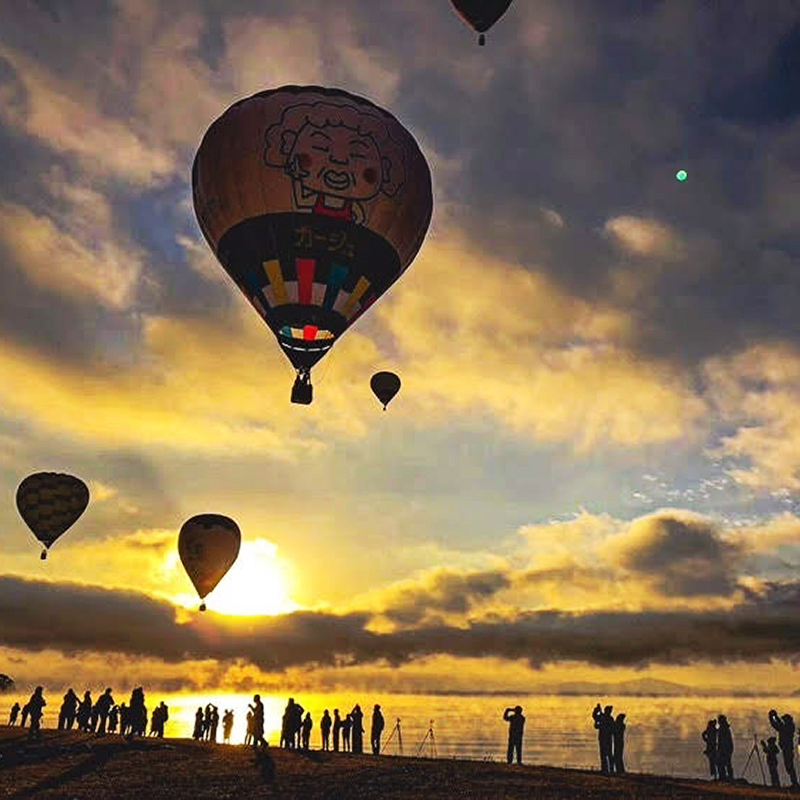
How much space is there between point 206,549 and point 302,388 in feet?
64.1

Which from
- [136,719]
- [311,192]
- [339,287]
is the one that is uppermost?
[311,192]

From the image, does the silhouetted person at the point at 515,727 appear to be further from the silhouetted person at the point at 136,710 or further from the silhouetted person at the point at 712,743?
the silhouetted person at the point at 136,710

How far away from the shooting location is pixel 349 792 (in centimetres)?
2448

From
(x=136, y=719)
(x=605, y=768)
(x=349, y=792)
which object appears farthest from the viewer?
(x=136, y=719)

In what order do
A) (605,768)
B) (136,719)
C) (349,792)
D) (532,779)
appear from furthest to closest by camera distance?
(136,719) < (605,768) < (532,779) < (349,792)

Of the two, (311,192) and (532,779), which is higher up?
(311,192)

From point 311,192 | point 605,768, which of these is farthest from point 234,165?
point 605,768

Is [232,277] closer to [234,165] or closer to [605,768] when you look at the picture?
[234,165]

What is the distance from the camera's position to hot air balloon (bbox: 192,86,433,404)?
3095 centimetres

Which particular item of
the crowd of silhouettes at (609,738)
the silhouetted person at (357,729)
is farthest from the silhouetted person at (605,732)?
the silhouetted person at (357,729)

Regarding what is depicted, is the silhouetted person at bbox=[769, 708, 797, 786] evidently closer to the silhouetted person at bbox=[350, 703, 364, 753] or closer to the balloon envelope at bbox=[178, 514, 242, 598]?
the silhouetted person at bbox=[350, 703, 364, 753]

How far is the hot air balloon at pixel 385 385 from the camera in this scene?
1964 inches

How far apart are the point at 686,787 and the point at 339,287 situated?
19672 mm

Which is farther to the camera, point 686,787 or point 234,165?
point 234,165
